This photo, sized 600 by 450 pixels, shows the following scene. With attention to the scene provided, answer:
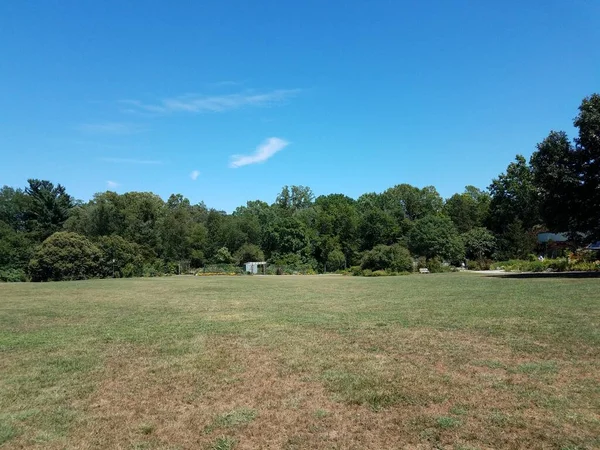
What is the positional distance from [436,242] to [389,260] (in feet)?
48.3

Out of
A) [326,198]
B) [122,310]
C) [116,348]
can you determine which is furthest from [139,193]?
[116,348]

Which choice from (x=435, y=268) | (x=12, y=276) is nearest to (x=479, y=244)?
(x=435, y=268)

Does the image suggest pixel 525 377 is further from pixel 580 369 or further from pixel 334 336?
pixel 334 336

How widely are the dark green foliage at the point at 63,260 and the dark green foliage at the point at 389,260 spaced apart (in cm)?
2683

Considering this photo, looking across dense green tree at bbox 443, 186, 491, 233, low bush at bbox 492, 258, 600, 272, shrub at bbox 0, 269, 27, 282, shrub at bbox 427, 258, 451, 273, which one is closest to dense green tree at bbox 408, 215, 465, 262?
shrub at bbox 427, 258, 451, 273

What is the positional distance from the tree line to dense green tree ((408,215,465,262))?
131mm

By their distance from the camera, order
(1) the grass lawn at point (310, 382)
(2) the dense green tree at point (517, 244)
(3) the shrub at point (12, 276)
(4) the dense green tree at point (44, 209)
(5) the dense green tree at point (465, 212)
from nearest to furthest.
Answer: (1) the grass lawn at point (310, 382)
(3) the shrub at point (12, 276)
(2) the dense green tree at point (517, 244)
(4) the dense green tree at point (44, 209)
(5) the dense green tree at point (465, 212)

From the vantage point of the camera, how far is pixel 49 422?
457cm

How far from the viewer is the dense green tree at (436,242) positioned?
53312 mm

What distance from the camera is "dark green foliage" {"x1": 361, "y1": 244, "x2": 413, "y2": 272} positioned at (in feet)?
134

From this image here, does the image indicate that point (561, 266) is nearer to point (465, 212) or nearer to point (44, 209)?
point (465, 212)

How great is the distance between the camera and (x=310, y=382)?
222 inches

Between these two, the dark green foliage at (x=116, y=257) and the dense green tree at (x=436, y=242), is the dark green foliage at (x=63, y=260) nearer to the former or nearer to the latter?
the dark green foliage at (x=116, y=257)

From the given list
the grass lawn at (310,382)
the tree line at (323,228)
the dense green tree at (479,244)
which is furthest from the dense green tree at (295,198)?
the grass lawn at (310,382)
